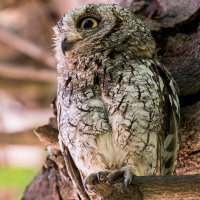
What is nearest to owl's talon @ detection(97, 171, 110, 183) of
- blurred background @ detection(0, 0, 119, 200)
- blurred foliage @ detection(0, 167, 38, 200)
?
blurred background @ detection(0, 0, 119, 200)

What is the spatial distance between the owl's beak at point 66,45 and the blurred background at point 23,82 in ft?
8.81

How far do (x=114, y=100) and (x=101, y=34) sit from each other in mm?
450

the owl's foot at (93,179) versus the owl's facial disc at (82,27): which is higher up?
the owl's facial disc at (82,27)

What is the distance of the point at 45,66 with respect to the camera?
19.5ft

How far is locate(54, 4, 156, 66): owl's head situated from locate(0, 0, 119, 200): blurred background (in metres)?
2.61

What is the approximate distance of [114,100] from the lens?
5.90ft

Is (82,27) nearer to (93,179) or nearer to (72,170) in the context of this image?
(72,170)

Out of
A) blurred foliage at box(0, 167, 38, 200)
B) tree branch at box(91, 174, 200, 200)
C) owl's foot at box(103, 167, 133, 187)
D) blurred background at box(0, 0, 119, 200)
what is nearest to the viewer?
tree branch at box(91, 174, 200, 200)

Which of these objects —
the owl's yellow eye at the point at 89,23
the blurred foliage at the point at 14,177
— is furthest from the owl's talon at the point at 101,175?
the blurred foliage at the point at 14,177

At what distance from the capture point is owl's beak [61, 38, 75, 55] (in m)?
2.09

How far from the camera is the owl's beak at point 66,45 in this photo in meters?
2.09

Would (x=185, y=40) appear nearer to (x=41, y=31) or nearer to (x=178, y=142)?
(x=178, y=142)

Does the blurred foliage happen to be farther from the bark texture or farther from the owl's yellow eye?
the owl's yellow eye

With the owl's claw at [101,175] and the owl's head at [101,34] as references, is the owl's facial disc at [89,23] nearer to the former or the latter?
the owl's head at [101,34]
